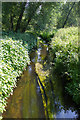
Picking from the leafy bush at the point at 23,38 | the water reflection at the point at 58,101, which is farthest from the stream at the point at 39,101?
the leafy bush at the point at 23,38

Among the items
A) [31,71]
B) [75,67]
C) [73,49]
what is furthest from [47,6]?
[75,67]

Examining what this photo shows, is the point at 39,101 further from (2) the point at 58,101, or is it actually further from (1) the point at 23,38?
(1) the point at 23,38

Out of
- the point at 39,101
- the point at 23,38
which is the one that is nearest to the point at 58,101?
the point at 39,101

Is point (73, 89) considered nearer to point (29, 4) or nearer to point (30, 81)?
point (30, 81)

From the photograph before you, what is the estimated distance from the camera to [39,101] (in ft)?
14.1

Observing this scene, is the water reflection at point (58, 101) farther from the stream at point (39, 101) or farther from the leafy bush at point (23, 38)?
the leafy bush at point (23, 38)

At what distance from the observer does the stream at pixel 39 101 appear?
3765 millimetres

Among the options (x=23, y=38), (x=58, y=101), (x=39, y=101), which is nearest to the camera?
(x=39, y=101)

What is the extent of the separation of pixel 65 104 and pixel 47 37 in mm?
11277

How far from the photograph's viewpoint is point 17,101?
161 inches

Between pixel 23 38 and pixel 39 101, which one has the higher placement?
pixel 23 38

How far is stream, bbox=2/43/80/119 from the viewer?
12.4ft

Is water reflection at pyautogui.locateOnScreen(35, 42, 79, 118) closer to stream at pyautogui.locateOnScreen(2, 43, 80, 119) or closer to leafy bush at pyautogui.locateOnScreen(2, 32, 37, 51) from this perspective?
stream at pyautogui.locateOnScreen(2, 43, 80, 119)

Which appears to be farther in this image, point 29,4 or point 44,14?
point 44,14
